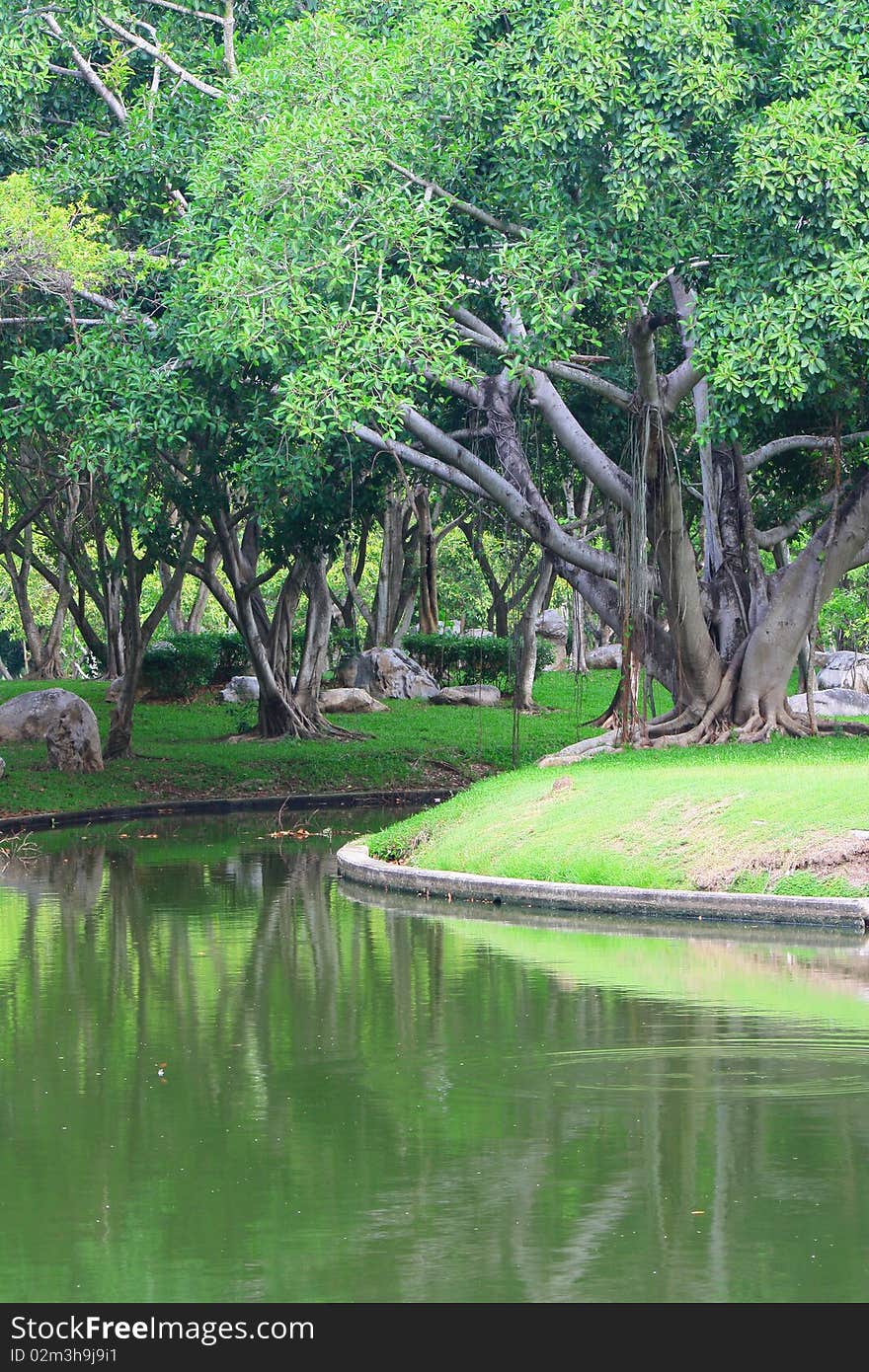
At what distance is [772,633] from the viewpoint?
23.6 metres

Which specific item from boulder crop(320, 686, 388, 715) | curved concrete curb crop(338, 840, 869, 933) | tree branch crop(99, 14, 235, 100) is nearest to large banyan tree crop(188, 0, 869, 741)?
tree branch crop(99, 14, 235, 100)

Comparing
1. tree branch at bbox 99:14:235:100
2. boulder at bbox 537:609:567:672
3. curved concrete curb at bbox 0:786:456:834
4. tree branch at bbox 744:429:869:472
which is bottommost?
curved concrete curb at bbox 0:786:456:834

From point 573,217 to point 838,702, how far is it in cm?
2549

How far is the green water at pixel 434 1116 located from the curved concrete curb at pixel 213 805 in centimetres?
1196

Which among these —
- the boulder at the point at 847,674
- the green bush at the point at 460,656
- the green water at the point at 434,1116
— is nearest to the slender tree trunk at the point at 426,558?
the green bush at the point at 460,656

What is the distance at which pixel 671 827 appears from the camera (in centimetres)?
1662

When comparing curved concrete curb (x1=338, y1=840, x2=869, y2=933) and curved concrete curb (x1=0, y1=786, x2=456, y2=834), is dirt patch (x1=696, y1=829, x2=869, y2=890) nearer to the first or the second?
curved concrete curb (x1=338, y1=840, x2=869, y2=933)

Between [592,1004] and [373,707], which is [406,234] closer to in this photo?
[592,1004]

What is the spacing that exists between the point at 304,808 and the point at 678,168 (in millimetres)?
14102

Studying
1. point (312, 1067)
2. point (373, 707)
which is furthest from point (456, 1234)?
point (373, 707)

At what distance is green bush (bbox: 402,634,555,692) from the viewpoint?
1844 inches

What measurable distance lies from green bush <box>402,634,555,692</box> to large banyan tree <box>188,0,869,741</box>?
2321 cm

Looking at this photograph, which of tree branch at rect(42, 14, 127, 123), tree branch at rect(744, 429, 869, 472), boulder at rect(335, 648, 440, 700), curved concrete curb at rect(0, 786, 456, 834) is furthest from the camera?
boulder at rect(335, 648, 440, 700)

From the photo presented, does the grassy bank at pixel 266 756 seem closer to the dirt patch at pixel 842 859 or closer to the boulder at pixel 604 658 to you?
the boulder at pixel 604 658
